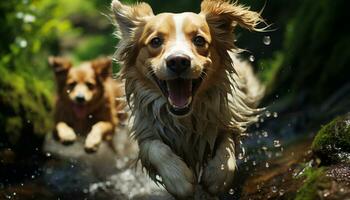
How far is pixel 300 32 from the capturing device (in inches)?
344

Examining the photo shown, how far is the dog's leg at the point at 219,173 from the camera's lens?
4.86 m

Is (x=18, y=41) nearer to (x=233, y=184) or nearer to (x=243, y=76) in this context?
(x=243, y=76)

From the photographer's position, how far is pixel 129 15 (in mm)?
5484

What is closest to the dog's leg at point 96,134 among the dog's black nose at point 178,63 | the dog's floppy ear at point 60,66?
the dog's floppy ear at point 60,66

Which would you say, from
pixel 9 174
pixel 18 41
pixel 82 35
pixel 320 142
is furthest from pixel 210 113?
pixel 82 35

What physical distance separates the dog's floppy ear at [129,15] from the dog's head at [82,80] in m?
2.01

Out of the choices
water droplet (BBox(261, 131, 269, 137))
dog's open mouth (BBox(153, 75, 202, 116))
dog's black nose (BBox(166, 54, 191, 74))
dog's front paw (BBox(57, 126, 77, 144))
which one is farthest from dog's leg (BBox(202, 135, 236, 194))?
water droplet (BBox(261, 131, 269, 137))

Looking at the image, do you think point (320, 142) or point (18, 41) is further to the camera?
point (18, 41)

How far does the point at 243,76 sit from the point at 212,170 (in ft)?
6.47

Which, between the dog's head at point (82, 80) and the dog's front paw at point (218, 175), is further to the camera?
the dog's head at point (82, 80)

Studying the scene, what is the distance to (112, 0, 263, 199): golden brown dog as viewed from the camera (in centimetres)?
485

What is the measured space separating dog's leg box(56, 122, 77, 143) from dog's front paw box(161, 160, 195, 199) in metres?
2.46

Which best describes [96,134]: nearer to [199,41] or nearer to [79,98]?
[79,98]

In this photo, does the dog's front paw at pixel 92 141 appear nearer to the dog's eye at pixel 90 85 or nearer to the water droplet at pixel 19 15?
the dog's eye at pixel 90 85
